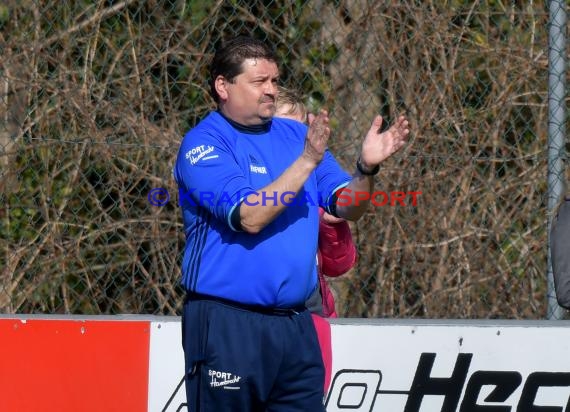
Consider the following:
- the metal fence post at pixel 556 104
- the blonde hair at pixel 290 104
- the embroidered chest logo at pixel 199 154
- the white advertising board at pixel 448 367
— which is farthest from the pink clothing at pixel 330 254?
the metal fence post at pixel 556 104

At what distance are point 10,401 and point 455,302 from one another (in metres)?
2.43

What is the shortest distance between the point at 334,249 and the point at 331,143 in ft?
5.20

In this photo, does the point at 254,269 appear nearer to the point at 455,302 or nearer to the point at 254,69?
the point at 254,69

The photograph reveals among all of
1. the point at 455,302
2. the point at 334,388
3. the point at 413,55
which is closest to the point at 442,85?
the point at 413,55

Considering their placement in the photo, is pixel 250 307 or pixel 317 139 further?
pixel 250 307

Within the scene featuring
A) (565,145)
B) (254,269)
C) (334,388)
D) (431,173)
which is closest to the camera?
(254,269)

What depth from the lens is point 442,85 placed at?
18.7ft

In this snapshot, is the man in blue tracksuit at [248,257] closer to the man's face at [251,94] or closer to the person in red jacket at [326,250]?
the man's face at [251,94]

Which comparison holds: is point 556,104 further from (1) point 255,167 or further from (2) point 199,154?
(2) point 199,154

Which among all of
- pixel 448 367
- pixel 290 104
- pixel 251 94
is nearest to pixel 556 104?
pixel 448 367

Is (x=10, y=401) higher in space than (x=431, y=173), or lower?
lower

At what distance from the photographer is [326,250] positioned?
4.14 meters

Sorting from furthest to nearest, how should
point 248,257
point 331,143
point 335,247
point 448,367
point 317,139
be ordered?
point 331,143, point 448,367, point 335,247, point 248,257, point 317,139

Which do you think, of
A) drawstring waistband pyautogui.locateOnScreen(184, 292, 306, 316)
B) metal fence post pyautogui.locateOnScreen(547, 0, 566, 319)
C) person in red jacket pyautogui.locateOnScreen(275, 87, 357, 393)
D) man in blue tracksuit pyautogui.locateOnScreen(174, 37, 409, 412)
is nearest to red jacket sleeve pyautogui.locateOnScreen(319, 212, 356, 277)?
person in red jacket pyautogui.locateOnScreen(275, 87, 357, 393)
